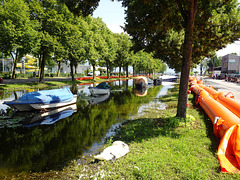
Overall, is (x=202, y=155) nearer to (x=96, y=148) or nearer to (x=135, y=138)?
(x=135, y=138)

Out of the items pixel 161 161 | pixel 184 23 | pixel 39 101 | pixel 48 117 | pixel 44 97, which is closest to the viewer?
pixel 161 161

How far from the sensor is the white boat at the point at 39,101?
13172 mm

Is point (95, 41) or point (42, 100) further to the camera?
point (95, 41)

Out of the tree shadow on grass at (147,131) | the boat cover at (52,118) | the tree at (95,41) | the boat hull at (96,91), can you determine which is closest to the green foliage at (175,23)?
the tree shadow on grass at (147,131)

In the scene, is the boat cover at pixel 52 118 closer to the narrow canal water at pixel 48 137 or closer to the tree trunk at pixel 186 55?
the narrow canal water at pixel 48 137

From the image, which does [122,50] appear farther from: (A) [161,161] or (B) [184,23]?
(A) [161,161]

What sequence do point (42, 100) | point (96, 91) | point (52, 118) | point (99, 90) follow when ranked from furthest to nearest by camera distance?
1. point (99, 90)
2. point (96, 91)
3. point (42, 100)
4. point (52, 118)

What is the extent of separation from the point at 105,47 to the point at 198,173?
49.5m

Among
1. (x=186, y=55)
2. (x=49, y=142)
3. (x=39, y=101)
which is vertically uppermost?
(x=186, y=55)

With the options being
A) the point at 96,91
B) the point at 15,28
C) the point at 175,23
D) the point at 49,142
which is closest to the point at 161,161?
the point at 49,142

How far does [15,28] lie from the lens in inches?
1025

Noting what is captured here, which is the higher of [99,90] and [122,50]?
[122,50]

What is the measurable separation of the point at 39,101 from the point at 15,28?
19498 mm

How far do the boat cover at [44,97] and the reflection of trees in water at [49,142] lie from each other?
350 centimetres
